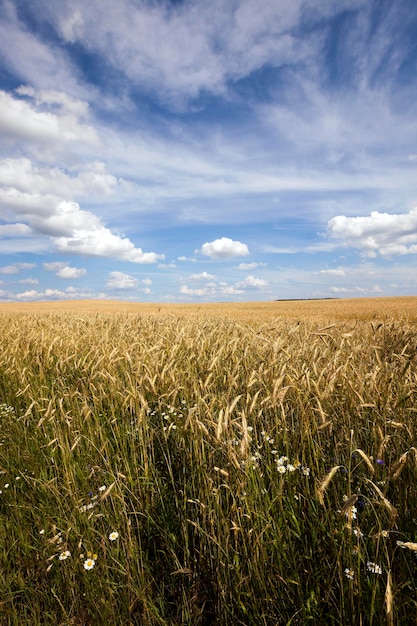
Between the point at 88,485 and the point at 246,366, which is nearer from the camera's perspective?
the point at 88,485

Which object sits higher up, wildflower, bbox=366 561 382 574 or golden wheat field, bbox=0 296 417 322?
golden wheat field, bbox=0 296 417 322

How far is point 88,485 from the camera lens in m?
2.31

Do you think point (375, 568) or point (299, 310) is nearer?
point (375, 568)

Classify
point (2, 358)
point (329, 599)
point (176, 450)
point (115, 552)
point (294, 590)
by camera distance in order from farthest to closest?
point (2, 358)
point (176, 450)
point (115, 552)
point (294, 590)
point (329, 599)

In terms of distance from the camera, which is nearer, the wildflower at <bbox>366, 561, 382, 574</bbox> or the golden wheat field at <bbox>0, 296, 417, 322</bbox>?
the wildflower at <bbox>366, 561, 382, 574</bbox>

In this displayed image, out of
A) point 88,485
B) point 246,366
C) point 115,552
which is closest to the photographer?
point 115,552

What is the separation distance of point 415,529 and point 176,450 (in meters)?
1.48

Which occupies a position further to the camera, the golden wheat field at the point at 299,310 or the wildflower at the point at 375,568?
the golden wheat field at the point at 299,310

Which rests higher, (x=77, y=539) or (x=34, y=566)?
(x=77, y=539)

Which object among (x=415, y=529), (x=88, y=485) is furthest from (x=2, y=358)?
(x=415, y=529)

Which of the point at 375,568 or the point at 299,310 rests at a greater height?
the point at 299,310

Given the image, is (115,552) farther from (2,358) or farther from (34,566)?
(2,358)

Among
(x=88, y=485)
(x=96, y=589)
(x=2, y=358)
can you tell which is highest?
(x=2, y=358)

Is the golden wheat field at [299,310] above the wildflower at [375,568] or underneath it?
above
